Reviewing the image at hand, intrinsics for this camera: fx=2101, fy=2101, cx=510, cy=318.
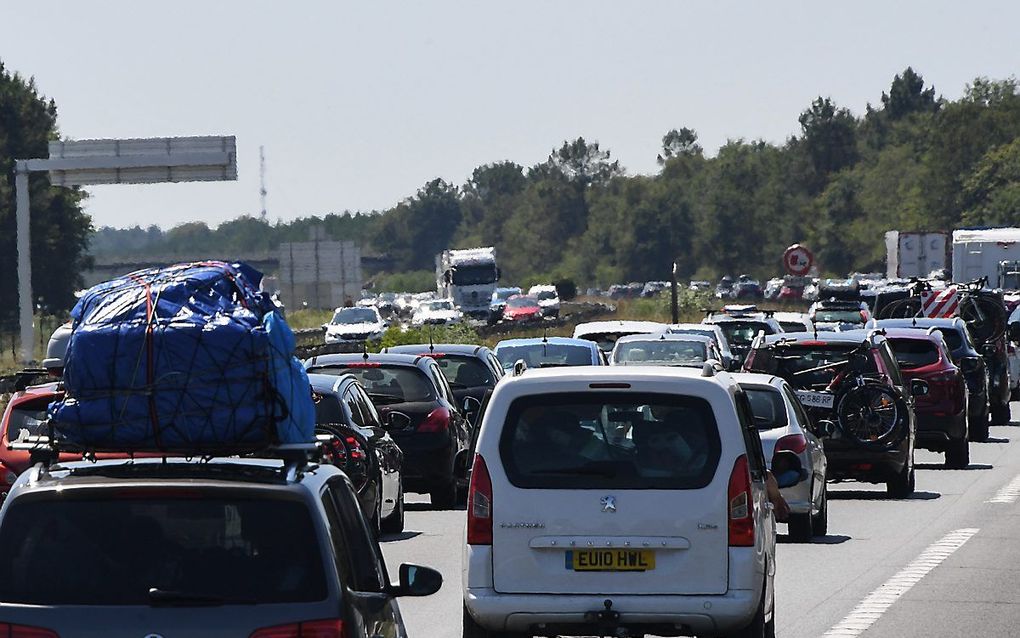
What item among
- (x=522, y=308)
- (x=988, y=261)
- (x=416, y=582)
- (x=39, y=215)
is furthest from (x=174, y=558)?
(x=39, y=215)

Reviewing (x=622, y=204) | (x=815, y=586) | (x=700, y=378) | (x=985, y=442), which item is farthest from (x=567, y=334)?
(x=622, y=204)

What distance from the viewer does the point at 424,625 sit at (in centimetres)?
1210

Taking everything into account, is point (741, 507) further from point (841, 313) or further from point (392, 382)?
point (841, 313)

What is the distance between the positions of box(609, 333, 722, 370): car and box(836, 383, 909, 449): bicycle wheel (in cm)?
685

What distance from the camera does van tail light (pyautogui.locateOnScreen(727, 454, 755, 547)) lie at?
9734mm

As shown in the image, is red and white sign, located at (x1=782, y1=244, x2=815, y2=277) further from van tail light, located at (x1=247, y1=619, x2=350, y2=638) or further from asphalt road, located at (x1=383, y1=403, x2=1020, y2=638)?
van tail light, located at (x1=247, y1=619, x2=350, y2=638)

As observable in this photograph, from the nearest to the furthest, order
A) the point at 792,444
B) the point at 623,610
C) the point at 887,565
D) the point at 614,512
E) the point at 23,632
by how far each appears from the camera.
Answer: the point at 23,632 < the point at 623,610 < the point at 614,512 < the point at 887,565 < the point at 792,444

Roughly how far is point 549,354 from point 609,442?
1823 centimetres

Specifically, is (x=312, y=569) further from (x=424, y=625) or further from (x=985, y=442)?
(x=985, y=442)

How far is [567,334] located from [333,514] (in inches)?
2296

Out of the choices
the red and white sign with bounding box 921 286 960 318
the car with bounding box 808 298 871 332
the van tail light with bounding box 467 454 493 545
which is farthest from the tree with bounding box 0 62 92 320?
the van tail light with bounding box 467 454 493 545

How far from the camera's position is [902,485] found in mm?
21016

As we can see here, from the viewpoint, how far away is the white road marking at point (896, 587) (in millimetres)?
11922

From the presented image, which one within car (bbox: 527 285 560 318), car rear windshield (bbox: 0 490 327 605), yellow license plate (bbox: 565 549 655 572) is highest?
car rear windshield (bbox: 0 490 327 605)
